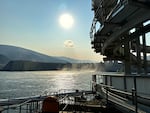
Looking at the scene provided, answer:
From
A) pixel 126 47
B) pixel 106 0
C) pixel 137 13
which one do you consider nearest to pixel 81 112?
pixel 137 13

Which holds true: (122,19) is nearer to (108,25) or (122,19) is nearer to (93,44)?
(108,25)

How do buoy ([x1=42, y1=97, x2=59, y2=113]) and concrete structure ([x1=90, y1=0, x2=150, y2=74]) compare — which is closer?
buoy ([x1=42, y1=97, x2=59, y2=113])

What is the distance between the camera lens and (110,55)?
72.3 ft

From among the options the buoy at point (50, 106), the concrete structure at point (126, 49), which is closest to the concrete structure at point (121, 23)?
the concrete structure at point (126, 49)

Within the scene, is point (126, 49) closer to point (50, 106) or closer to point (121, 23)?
point (121, 23)

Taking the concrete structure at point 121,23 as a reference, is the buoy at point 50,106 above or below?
below

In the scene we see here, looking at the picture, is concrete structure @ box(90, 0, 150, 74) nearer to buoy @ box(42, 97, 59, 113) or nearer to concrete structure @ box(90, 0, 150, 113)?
concrete structure @ box(90, 0, 150, 113)

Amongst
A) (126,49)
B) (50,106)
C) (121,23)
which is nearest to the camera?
(50,106)

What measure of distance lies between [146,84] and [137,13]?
3679 mm

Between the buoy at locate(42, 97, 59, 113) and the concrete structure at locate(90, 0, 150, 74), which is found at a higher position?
the concrete structure at locate(90, 0, 150, 74)

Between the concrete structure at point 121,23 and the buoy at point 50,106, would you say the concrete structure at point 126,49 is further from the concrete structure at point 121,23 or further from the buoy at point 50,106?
the buoy at point 50,106

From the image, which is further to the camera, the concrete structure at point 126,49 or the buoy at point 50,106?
the concrete structure at point 126,49

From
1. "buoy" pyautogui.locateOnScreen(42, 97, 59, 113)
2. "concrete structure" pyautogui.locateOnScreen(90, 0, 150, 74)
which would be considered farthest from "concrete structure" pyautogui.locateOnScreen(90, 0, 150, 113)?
"buoy" pyautogui.locateOnScreen(42, 97, 59, 113)

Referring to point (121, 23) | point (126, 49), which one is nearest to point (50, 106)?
point (121, 23)
